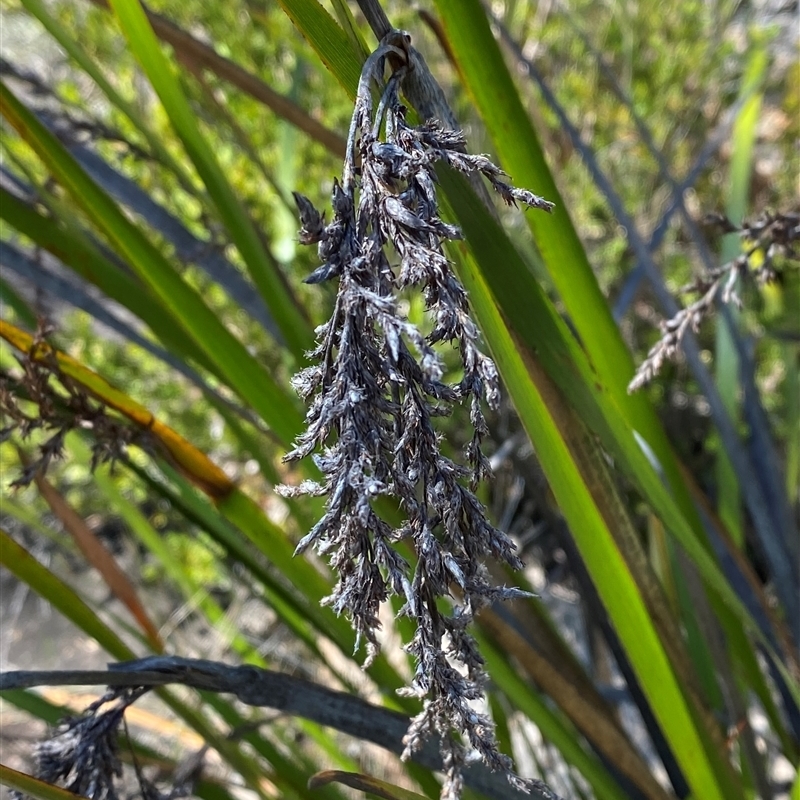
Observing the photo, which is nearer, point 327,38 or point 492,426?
point 327,38

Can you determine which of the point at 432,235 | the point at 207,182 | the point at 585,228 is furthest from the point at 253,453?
the point at 585,228

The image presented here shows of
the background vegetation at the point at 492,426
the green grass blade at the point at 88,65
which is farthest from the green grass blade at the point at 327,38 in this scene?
the green grass blade at the point at 88,65

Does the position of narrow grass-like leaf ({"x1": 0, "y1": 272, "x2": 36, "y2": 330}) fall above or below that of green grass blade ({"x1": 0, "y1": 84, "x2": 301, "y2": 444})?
above

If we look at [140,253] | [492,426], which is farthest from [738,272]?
[492,426]

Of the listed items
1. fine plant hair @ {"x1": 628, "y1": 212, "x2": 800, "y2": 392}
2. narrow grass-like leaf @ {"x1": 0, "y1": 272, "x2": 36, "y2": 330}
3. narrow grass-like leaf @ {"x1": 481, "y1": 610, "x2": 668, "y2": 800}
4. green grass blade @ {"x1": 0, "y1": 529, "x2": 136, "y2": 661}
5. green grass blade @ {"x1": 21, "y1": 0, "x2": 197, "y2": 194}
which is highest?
green grass blade @ {"x1": 21, "y1": 0, "x2": 197, "y2": 194}

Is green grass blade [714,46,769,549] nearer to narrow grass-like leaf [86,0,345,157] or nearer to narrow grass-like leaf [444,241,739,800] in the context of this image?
narrow grass-like leaf [444,241,739,800]

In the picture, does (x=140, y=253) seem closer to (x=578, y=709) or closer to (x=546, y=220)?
(x=546, y=220)

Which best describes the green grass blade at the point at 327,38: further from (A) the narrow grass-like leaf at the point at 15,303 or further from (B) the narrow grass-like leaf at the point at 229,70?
(A) the narrow grass-like leaf at the point at 15,303

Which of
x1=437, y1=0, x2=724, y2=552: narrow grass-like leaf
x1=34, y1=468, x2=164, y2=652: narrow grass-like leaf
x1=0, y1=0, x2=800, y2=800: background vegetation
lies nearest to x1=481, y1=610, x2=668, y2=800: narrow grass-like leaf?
x1=0, y1=0, x2=800, y2=800: background vegetation
